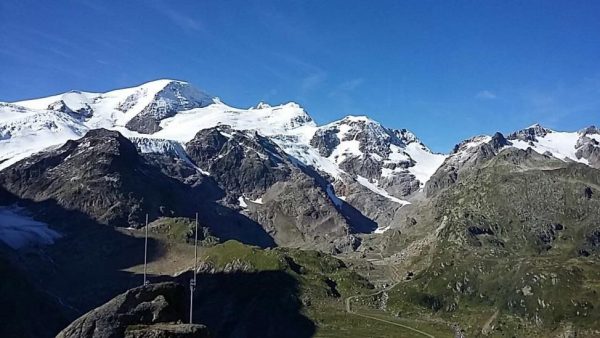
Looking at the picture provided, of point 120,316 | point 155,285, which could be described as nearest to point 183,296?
point 155,285

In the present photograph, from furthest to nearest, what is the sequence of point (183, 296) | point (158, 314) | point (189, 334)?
1. point (183, 296)
2. point (158, 314)
3. point (189, 334)

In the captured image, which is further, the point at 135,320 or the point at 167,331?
the point at 135,320

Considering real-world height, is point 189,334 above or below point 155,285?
below

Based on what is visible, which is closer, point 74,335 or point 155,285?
point 74,335

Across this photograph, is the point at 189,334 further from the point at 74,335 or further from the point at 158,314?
the point at 74,335

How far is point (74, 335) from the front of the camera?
154ft

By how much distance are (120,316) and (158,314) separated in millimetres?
3008

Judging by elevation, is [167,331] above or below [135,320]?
below

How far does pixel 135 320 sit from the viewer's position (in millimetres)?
47781

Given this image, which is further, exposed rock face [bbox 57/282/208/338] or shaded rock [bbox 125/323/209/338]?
exposed rock face [bbox 57/282/208/338]

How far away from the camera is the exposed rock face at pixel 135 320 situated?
4600cm

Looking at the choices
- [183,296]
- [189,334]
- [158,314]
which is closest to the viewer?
[189,334]

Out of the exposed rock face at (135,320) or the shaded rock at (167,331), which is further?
the exposed rock face at (135,320)

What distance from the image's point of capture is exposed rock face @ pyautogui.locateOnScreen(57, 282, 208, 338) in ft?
151
